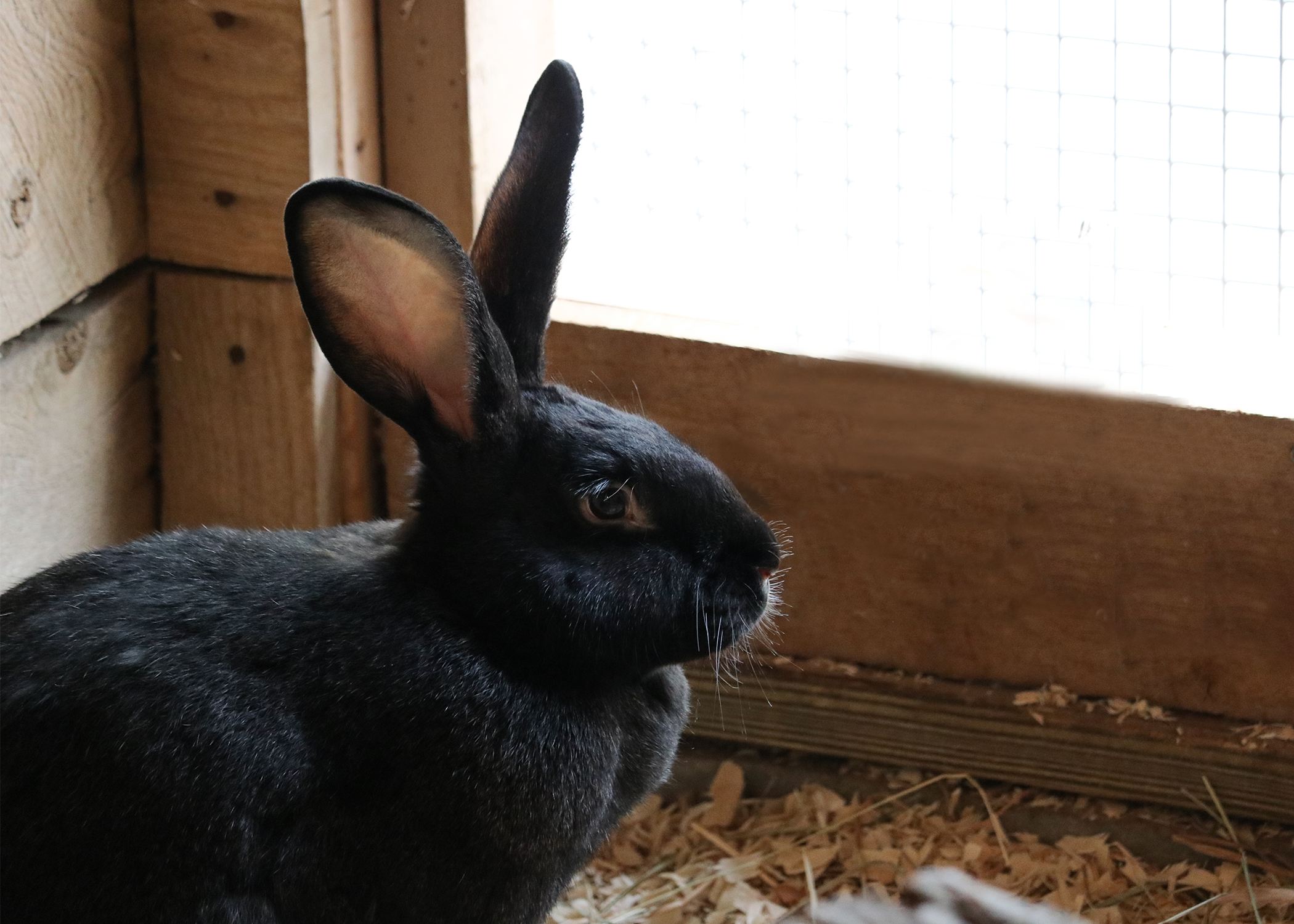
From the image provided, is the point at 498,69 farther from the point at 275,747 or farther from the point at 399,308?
the point at 275,747

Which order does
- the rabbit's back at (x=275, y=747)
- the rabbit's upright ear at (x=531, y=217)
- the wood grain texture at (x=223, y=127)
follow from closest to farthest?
the rabbit's back at (x=275, y=747)
the rabbit's upright ear at (x=531, y=217)
the wood grain texture at (x=223, y=127)

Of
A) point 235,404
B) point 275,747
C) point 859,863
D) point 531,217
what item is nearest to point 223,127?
point 235,404

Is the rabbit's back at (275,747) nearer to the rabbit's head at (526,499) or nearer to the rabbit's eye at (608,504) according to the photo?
the rabbit's head at (526,499)

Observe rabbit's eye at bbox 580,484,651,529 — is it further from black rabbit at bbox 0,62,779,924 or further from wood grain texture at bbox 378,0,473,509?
wood grain texture at bbox 378,0,473,509

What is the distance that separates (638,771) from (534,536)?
327 millimetres

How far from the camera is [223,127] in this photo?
1.91 m

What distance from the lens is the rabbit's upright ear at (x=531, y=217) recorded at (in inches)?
62.0

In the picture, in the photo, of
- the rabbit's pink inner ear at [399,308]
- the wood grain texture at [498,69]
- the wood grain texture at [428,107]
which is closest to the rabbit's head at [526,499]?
the rabbit's pink inner ear at [399,308]

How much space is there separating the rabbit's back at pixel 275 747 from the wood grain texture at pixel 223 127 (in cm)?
57

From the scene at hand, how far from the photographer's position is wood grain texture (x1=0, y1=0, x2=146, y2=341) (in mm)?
1676

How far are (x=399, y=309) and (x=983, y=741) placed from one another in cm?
116

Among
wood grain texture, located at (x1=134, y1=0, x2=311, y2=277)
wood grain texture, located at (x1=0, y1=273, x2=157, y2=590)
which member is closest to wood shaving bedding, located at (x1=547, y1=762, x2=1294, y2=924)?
wood grain texture, located at (x1=0, y1=273, x2=157, y2=590)

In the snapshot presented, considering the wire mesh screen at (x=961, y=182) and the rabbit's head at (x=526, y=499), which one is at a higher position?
the wire mesh screen at (x=961, y=182)

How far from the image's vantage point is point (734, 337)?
2033mm
